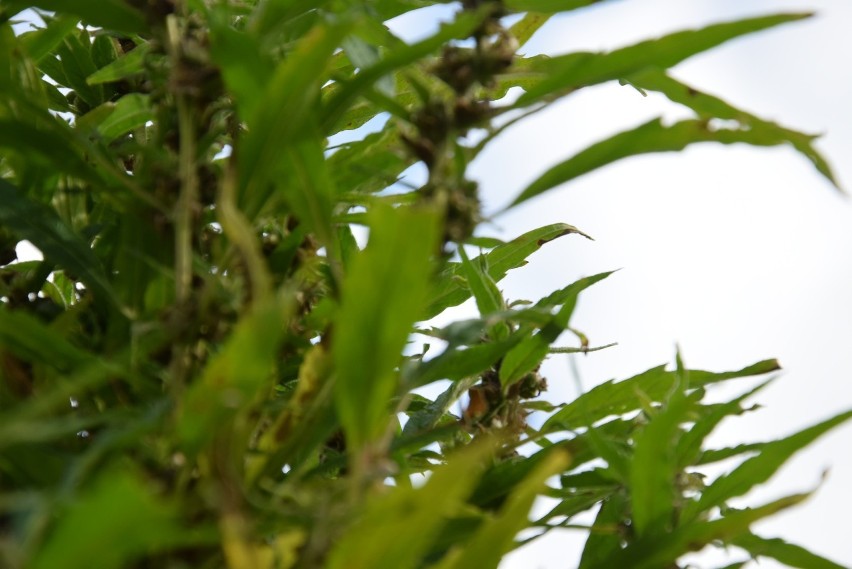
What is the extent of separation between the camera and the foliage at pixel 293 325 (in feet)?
1.78

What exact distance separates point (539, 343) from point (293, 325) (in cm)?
21

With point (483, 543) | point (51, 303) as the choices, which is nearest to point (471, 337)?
point (483, 543)

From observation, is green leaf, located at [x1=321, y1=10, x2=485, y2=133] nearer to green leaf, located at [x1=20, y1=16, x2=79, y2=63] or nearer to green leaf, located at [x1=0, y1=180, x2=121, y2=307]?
green leaf, located at [x1=0, y1=180, x2=121, y2=307]

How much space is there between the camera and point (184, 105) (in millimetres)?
699

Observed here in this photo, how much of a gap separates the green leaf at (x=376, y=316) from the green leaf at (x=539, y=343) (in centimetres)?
29

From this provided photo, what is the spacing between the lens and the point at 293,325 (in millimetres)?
806

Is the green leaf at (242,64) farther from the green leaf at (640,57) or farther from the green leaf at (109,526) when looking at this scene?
the green leaf at (109,526)

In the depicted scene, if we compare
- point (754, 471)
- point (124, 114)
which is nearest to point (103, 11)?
point (124, 114)

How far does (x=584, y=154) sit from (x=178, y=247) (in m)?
0.27

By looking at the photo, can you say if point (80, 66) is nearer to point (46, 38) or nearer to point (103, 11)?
point (46, 38)

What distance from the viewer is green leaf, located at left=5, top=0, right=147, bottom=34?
0.75 m

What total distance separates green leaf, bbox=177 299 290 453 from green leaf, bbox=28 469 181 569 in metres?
0.09

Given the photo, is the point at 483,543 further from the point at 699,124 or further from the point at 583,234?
the point at 583,234

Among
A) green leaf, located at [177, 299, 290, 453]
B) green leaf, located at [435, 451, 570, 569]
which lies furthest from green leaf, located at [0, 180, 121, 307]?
green leaf, located at [435, 451, 570, 569]
